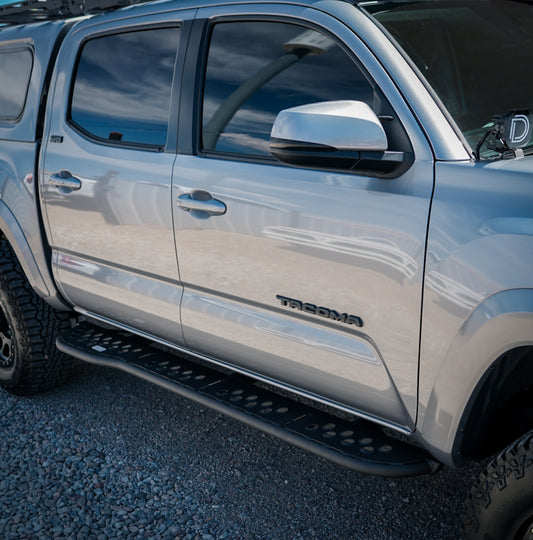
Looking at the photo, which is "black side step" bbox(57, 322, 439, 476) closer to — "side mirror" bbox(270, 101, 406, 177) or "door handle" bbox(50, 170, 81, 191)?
"door handle" bbox(50, 170, 81, 191)

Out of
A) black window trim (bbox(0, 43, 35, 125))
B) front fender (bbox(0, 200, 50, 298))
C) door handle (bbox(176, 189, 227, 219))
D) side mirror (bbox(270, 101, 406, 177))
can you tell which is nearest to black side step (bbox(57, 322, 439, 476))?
front fender (bbox(0, 200, 50, 298))

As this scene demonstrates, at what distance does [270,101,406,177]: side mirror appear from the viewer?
1.85 m

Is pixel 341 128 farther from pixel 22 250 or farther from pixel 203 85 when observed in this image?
pixel 22 250

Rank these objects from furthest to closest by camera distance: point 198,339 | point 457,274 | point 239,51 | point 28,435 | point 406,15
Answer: point 28,435 → point 198,339 → point 239,51 → point 406,15 → point 457,274

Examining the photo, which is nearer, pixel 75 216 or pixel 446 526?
pixel 446 526

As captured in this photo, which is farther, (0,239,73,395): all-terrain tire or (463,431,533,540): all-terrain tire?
(0,239,73,395): all-terrain tire

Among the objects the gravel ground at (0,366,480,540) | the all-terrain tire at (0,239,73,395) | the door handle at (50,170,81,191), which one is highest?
the door handle at (50,170,81,191)

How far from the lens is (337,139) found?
186 centimetres

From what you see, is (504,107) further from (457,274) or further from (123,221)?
(123,221)

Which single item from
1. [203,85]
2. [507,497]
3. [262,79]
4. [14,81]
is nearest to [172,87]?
[203,85]

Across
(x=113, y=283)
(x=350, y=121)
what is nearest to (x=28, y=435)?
(x=113, y=283)

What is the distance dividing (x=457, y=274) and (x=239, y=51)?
3.88 ft

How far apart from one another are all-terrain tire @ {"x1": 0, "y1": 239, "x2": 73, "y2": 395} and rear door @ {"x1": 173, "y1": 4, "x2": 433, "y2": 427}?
1.12 metres

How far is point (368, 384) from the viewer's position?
2076mm
